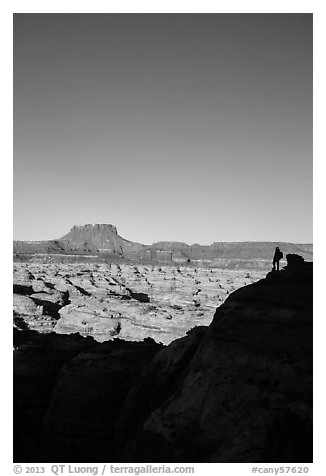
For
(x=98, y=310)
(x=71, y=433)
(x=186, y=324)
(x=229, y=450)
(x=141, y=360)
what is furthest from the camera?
(x=98, y=310)

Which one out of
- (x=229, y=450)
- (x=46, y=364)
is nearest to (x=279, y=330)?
(x=229, y=450)

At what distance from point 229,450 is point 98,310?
122 feet

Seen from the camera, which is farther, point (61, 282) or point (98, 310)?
point (61, 282)

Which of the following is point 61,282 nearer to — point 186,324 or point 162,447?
point 186,324

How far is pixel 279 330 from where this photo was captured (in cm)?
1109

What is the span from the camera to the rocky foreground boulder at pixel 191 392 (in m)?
9.61

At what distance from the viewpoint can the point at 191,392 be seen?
11383mm

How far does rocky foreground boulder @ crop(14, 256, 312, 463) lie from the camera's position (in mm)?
9609

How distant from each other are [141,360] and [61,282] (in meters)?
63.9
